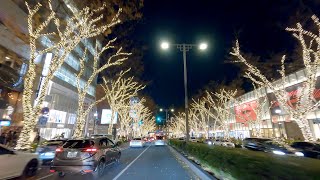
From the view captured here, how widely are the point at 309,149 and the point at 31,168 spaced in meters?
17.2

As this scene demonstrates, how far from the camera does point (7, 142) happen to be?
2350 cm

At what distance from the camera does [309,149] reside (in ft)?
50.0

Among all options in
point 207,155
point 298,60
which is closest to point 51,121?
point 207,155

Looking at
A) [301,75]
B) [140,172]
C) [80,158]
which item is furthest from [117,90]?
[301,75]

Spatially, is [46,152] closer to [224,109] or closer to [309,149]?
[309,149]

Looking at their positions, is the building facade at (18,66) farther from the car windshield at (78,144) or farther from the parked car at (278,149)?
the parked car at (278,149)

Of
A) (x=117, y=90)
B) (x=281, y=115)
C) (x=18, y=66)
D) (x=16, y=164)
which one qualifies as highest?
(x=18, y=66)

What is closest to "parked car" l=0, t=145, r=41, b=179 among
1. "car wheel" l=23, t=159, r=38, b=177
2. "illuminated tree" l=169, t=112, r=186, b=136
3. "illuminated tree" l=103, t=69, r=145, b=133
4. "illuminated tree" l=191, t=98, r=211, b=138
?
"car wheel" l=23, t=159, r=38, b=177

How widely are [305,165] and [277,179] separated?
2.23ft

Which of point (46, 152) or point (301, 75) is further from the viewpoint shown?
point (301, 75)

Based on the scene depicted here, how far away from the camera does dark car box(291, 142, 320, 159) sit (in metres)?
14.7

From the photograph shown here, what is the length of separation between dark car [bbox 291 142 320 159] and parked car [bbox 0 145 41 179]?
16.9m

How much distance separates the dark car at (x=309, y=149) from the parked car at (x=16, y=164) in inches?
664

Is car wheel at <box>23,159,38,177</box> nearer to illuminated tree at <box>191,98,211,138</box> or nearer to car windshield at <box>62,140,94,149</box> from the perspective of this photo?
car windshield at <box>62,140,94,149</box>
